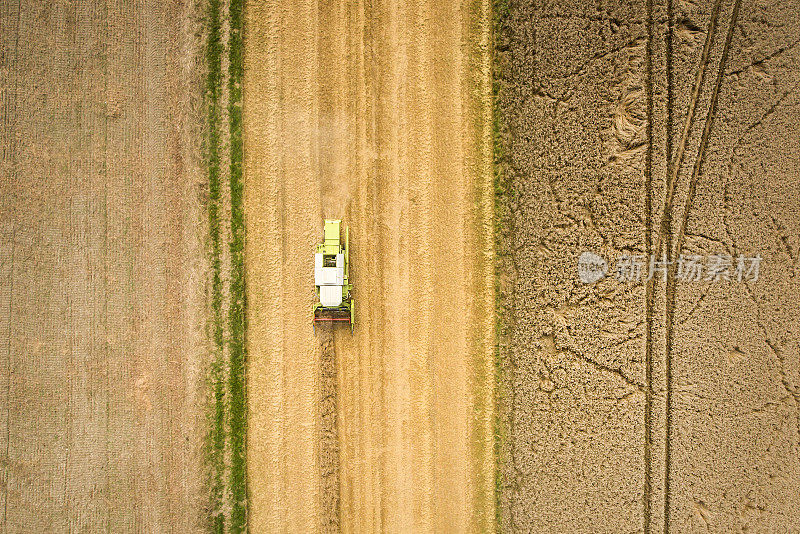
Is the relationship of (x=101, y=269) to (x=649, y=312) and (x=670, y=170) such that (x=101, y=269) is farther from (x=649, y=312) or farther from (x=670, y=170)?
(x=670, y=170)

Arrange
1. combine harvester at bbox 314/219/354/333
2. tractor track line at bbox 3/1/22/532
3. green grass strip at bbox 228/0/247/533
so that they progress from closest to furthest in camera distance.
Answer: combine harvester at bbox 314/219/354/333, tractor track line at bbox 3/1/22/532, green grass strip at bbox 228/0/247/533

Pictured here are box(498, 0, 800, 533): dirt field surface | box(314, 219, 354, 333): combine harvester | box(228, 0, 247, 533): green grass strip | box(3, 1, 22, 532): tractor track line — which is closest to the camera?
box(314, 219, 354, 333): combine harvester

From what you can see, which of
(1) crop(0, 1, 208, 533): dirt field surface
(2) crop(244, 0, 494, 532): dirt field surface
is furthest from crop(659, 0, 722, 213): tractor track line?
(1) crop(0, 1, 208, 533): dirt field surface

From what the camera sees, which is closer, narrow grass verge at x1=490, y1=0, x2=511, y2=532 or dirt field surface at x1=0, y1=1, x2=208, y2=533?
dirt field surface at x1=0, y1=1, x2=208, y2=533

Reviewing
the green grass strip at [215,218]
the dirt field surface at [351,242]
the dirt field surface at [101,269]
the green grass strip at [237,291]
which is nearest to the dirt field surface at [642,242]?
→ the dirt field surface at [351,242]

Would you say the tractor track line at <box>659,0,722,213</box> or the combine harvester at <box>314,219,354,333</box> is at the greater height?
the tractor track line at <box>659,0,722,213</box>

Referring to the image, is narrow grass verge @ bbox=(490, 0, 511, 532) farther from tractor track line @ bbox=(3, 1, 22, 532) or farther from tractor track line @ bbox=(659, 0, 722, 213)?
tractor track line @ bbox=(3, 1, 22, 532)
